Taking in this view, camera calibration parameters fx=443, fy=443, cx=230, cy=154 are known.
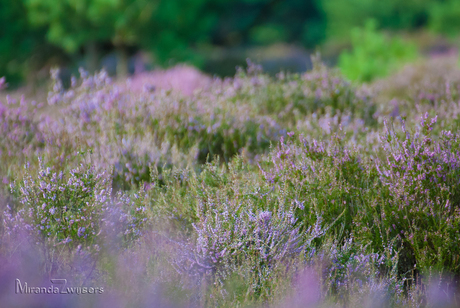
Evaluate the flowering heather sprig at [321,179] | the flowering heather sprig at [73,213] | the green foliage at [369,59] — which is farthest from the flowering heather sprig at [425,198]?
the green foliage at [369,59]

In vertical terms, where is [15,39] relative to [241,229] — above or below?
above

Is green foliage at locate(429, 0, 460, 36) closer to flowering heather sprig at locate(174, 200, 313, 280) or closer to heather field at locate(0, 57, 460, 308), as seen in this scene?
heather field at locate(0, 57, 460, 308)

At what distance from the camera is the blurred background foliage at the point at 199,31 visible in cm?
1209

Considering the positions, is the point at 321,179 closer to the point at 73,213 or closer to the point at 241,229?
the point at 241,229

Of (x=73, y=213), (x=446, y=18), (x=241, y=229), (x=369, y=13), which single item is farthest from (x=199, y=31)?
(x=241, y=229)

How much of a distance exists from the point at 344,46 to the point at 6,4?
15970 mm

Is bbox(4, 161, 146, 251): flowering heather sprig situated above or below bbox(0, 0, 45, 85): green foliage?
below

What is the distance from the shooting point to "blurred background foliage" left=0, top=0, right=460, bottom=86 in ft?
39.7

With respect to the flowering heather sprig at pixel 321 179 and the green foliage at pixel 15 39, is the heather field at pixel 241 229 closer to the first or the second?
the flowering heather sprig at pixel 321 179

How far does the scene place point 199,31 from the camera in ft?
49.9

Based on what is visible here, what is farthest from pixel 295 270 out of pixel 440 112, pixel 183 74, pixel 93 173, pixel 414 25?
pixel 414 25

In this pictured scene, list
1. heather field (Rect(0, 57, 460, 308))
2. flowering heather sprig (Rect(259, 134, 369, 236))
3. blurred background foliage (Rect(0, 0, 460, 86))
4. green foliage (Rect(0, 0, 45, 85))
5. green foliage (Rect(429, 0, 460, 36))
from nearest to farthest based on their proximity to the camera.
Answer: heather field (Rect(0, 57, 460, 308)), flowering heather sprig (Rect(259, 134, 369, 236)), blurred background foliage (Rect(0, 0, 460, 86)), green foliage (Rect(0, 0, 45, 85)), green foliage (Rect(429, 0, 460, 36))

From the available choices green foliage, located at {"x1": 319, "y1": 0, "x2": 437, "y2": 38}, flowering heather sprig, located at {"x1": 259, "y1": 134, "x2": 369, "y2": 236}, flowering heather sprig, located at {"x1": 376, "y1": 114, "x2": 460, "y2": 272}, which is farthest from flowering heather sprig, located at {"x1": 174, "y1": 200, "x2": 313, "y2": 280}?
green foliage, located at {"x1": 319, "y1": 0, "x2": 437, "y2": 38}

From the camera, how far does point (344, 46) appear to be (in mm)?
23109
